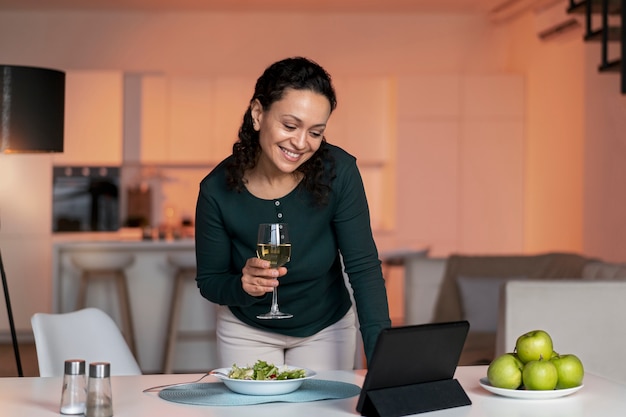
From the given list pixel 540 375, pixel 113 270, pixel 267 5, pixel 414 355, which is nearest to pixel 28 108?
pixel 414 355

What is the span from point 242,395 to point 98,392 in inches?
13.7

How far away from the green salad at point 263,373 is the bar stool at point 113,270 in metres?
4.13

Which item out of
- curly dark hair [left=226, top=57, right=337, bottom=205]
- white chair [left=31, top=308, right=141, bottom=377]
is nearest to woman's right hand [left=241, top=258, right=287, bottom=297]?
curly dark hair [left=226, top=57, right=337, bottom=205]

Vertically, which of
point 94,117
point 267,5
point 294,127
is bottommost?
A: point 294,127

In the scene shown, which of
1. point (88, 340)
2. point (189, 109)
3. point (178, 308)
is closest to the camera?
point (88, 340)

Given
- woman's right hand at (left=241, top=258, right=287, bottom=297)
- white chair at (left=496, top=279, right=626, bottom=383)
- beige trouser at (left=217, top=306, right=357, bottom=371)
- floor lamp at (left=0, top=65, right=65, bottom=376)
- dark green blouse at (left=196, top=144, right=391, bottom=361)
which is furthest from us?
white chair at (left=496, top=279, right=626, bottom=383)

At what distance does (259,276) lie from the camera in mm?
2215

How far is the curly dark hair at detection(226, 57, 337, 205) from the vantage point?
2363 mm

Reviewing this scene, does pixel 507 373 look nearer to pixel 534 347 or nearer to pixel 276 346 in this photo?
pixel 534 347

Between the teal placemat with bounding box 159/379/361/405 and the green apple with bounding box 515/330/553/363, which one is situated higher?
the green apple with bounding box 515/330/553/363

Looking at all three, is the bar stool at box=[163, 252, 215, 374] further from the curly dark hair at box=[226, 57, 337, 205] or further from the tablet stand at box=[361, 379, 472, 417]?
the tablet stand at box=[361, 379, 472, 417]

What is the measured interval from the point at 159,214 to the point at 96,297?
2731mm

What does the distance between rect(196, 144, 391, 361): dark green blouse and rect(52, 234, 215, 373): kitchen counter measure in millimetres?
3641

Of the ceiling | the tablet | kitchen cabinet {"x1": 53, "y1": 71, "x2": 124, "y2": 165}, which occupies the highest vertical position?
the ceiling
